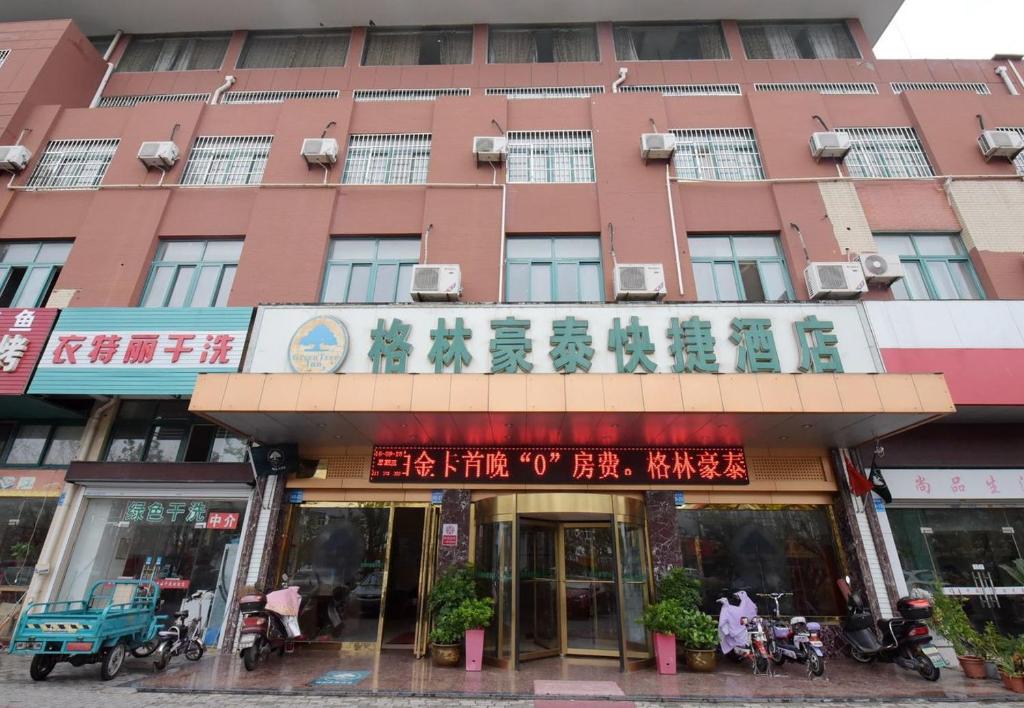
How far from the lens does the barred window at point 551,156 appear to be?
11398 mm

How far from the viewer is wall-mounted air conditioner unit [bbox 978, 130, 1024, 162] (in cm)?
1090

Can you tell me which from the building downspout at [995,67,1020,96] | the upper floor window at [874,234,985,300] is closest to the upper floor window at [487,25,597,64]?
the upper floor window at [874,234,985,300]

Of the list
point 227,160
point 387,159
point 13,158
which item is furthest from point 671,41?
point 13,158

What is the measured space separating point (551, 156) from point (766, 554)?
9.52m

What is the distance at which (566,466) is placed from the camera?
868cm

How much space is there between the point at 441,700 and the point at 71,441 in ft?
31.3

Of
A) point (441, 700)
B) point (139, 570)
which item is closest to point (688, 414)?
point (441, 700)

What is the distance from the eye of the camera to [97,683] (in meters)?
6.33

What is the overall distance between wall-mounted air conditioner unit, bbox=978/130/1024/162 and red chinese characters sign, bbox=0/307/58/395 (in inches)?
786

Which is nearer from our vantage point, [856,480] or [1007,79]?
[856,480]

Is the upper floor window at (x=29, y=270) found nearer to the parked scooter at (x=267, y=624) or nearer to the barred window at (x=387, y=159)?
the barred window at (x=387, y=159)

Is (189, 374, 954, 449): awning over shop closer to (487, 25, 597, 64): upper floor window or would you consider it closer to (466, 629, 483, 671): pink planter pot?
(466, 629, 483, 671): pink planter pot

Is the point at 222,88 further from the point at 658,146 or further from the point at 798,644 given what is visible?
the point at 798,644

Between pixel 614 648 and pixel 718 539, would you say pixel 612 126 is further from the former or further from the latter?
pixel 614 648
